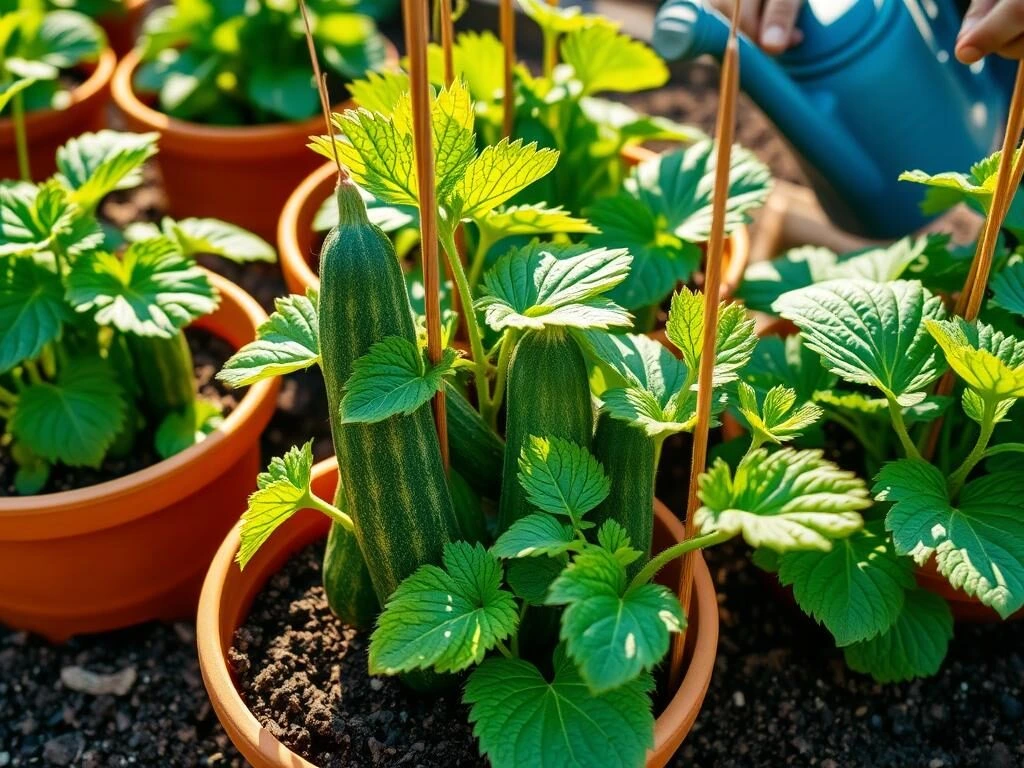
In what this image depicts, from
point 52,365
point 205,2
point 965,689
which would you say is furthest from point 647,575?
point 205,2

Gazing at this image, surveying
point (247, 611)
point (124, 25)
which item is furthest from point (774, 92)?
point (124, 25)

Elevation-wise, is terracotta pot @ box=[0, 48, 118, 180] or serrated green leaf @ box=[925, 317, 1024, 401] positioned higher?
serrated green leaf @ box=[925, 317, 1024, 401]

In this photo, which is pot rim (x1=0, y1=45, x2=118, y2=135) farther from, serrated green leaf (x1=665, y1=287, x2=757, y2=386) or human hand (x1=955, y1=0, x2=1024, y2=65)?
human hand (x1=955, y1=0, x2=1024, y2=65)

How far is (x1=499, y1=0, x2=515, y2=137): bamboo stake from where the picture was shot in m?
1.49

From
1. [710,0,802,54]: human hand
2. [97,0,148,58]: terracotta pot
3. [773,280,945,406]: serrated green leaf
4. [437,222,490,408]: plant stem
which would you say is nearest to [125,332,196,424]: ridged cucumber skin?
[437,222,490,408]: plant stem

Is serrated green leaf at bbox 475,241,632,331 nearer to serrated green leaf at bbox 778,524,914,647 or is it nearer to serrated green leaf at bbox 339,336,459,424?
serrated green leaf at bbox 339,336,459,424

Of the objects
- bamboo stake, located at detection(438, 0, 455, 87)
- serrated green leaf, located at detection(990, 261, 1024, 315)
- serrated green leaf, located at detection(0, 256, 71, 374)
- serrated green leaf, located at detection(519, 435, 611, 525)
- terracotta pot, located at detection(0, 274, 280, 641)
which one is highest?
bamboo stake, located at detection(438, 0, 455, 87)

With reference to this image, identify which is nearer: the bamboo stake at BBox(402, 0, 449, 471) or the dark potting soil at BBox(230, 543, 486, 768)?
the bamboo stake at BBox(402, 0, 449, 471)

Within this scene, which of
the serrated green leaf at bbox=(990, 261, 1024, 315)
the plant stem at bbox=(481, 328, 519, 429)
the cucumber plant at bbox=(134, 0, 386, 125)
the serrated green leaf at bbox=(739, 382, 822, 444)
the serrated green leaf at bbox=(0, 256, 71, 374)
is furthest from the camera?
the cucumber plant at bbox=(134, 0, 386, 125)

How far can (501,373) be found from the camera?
1289mm

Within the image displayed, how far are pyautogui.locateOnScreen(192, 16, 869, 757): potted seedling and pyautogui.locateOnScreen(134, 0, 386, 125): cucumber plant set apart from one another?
1268mm

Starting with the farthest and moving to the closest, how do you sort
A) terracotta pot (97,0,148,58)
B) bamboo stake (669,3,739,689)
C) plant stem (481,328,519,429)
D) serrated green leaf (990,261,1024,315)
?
1. terracotta pot (97,0,148,58)
2. serrated green leaf (990,261,1024,315)
3. plant stem (481,328,519,429)
4. bamboo stake (669,3,739,689)

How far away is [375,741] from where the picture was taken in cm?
121

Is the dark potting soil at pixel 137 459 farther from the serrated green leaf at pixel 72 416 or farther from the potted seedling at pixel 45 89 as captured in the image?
the potted seedling at pixel 45 89
